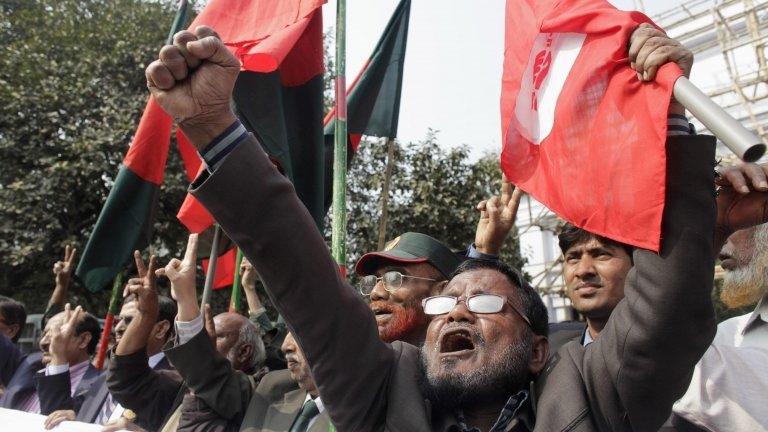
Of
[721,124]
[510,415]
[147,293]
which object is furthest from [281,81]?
[721,124]

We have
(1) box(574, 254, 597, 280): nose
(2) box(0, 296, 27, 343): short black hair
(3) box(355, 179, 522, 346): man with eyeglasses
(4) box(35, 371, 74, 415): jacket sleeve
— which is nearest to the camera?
(1) box(574, 254, 597, 280): nose

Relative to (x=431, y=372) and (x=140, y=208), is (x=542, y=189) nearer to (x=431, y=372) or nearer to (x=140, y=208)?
(x=431, y=372)

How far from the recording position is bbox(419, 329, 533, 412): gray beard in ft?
6.95

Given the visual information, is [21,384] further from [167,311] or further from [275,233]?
[275,233]

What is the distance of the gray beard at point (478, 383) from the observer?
2.12 metres

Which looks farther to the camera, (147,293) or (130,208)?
(130,208)

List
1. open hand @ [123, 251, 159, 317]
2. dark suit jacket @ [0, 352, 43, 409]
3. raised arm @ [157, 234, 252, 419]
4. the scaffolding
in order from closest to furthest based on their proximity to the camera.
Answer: raised arm @ [157, 234, 252, 419], open hand @ [123, 251, 159, 317], dark suit jacket @ [0, 352, 43, 409], the scaffolding

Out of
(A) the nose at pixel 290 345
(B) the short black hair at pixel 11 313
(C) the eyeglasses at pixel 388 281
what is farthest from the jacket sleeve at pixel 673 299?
(B) the short black hair at pixel 11 313

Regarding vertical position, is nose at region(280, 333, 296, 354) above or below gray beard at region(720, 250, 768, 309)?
below

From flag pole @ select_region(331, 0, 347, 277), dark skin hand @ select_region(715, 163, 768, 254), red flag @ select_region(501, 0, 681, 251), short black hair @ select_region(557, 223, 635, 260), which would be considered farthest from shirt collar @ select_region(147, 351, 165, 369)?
dark skin hand @ select_region(715, 163, 768, 254)

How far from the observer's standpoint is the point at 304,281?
1833 mm

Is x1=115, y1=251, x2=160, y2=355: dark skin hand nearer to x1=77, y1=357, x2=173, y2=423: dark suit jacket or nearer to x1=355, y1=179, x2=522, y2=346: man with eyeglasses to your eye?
x1=77, y1=357, x2=173, y2=423: dark suit jacket

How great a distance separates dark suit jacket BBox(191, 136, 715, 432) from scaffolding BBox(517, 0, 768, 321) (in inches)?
343

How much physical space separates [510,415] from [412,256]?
1.38 metres
